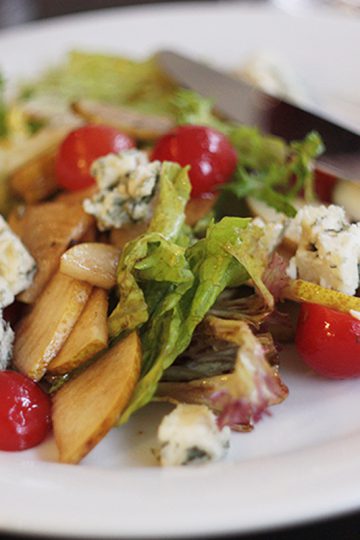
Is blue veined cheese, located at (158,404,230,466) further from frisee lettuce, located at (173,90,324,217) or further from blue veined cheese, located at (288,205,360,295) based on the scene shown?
frisee lettuce, located at (173,90,324,217)

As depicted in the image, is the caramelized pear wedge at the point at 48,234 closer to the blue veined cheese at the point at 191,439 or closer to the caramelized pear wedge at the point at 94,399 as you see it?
the caramelized pear wedge at the point at 94,399

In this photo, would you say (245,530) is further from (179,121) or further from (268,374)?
(179,121)

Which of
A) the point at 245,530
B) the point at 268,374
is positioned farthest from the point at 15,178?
the point at 245,530

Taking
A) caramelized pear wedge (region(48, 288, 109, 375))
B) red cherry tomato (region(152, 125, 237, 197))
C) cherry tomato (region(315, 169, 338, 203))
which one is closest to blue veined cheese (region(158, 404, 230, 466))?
caramelized pear wedge (region(48, 288, 109, 375))

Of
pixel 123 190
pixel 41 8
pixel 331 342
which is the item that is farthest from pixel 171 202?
pixel 41 8

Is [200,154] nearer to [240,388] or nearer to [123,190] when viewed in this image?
[123,190]
